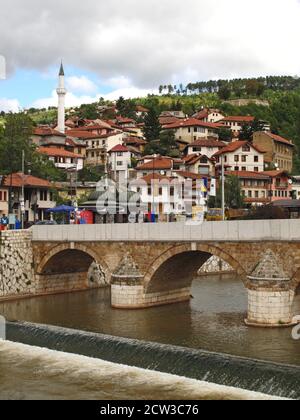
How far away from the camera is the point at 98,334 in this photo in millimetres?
25516

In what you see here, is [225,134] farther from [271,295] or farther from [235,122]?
[271,295]

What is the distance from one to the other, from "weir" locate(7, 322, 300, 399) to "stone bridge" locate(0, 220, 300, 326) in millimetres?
6296

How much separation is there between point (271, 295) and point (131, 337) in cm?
634

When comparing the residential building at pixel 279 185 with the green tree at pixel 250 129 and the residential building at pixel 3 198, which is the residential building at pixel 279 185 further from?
the residential building at pixel 3 198

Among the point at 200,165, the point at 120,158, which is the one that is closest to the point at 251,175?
the point at 200,165

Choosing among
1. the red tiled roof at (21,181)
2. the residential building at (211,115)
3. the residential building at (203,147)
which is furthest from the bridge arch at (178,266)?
the residential building at (211,115)

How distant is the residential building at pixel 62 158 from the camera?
8144cm

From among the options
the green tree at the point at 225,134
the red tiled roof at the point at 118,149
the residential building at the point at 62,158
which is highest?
the green tree at the point at 225,134

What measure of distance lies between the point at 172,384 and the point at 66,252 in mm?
19162

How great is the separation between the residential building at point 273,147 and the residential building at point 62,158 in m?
30.1

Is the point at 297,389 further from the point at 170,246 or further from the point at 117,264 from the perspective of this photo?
the point at 117,264

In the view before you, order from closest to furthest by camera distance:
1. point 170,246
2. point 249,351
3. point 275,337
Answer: point 249,351, point 275,337, point 170,246

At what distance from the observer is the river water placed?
65.3 feet
